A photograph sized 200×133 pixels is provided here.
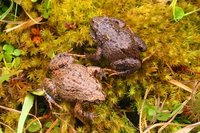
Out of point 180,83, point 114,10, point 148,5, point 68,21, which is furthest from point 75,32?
point 180,83

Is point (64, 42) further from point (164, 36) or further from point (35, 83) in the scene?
point (164, 36)

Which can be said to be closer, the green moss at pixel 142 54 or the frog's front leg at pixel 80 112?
the frog's front leg at pixel 80 112

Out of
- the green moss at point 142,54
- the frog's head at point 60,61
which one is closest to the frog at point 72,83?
the frog's head at point 60,61

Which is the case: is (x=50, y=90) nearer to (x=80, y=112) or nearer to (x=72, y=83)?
(x=72, y=83)

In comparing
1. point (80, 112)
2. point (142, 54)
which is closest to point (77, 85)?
point (80, 112)

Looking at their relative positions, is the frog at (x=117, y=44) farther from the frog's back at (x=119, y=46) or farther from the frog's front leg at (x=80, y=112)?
the frog's front leg at (x=80, y=112)
